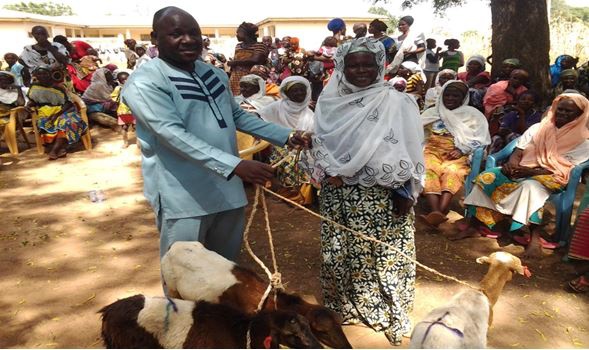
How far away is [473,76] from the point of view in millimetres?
7656

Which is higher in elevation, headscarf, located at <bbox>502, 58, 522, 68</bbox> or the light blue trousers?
headscarf, located at <bbox>502, 58, 522, 68</bbox>

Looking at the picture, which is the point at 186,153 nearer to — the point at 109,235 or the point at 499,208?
the point at 109,235

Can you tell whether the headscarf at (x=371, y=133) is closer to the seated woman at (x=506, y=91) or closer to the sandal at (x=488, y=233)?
the sandal at (x=488, y=233)

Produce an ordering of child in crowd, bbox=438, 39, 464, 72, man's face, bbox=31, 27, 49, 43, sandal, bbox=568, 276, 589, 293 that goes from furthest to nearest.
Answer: child in crowd, bbox=438, 39, 464, 72 < man's face, bbox=31, 27, 49, 43 < sandal, bbox=568, 276, 589, 293

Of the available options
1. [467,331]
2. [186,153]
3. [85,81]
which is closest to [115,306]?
[186,153]

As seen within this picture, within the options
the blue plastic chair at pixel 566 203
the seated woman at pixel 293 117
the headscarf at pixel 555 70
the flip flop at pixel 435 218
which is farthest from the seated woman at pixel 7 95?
the headscarf at pixel 555 70

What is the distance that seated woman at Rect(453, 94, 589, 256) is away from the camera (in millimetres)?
4219

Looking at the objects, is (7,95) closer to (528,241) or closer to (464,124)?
(464,124)

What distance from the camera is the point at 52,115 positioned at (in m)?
8.05

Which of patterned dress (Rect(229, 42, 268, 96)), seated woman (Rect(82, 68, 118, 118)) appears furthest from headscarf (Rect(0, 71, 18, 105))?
patterned dress (Rect(229, 42, 268, 96))

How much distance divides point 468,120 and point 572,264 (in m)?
1.94

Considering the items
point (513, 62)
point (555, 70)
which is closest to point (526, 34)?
point (513, 62)

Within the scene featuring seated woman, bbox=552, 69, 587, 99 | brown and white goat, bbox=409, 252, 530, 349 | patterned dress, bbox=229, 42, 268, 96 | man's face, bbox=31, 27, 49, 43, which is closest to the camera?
brown and white goat, bbox=409, 252, 530, 349

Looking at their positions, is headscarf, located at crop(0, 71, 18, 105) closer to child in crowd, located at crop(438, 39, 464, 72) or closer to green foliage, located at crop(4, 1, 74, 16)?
child in crowd, located at crop(438, 39, 464, 72)
